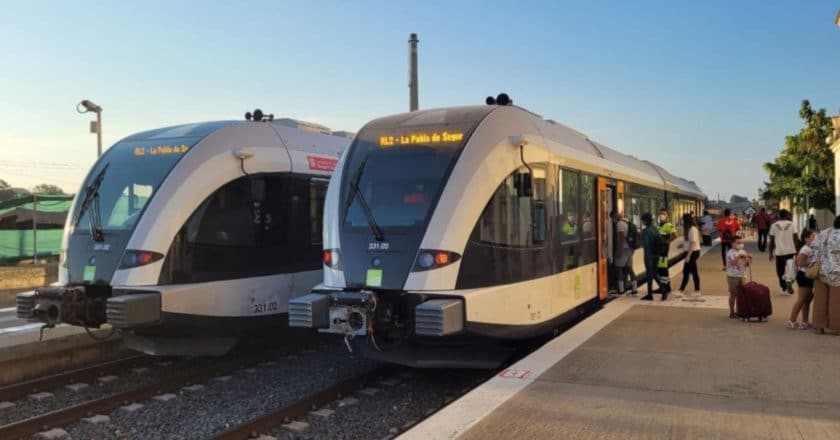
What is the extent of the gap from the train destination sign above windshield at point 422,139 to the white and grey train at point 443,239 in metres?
0.01

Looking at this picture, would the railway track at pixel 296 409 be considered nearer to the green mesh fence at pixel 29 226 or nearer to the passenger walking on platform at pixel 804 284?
the passenger walking on platform at pixel 804 284

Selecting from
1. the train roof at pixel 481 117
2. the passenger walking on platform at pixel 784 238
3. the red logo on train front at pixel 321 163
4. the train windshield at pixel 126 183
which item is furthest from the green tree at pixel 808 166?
the train windshield at pixel 126 183

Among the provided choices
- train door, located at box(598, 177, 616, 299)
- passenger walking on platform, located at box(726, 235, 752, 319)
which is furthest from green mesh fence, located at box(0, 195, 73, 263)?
passenger walking on platform, located at box(726, 235, 752, 319)

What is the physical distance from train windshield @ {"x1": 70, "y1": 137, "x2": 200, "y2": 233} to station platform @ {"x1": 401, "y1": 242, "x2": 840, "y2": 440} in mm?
5016

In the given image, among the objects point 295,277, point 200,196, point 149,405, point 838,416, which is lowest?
point 149,405

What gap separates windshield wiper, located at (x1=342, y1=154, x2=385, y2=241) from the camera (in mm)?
7191

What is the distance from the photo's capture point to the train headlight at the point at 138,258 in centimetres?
789

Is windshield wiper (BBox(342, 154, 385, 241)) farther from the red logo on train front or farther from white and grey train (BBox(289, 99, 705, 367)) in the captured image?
the red logo on train front

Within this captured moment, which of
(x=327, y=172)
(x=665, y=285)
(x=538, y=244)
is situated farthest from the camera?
(x=665, y=285)

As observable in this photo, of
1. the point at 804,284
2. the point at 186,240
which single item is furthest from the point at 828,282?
the point at 186,240

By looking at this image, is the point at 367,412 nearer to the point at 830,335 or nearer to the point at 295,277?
the point at 295,277

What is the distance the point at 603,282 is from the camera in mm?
10797

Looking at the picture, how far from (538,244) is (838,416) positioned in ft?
11.5

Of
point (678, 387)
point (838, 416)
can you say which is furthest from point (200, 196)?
point (838, 416)
